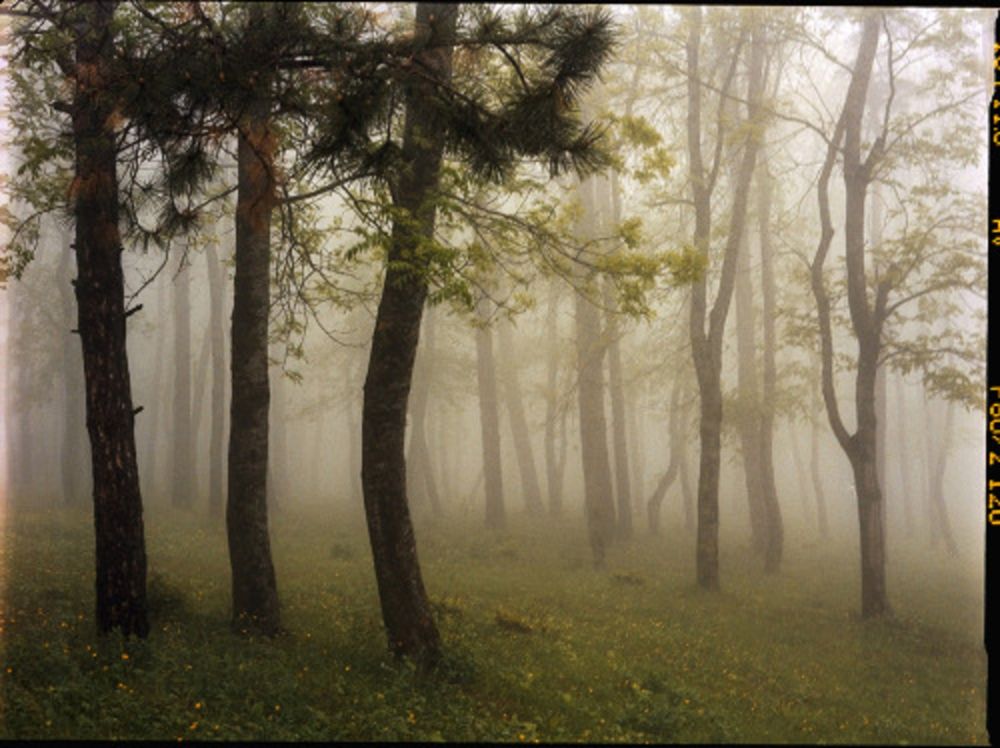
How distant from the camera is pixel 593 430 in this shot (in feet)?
61.7

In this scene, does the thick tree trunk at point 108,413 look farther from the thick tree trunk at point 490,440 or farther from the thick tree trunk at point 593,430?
the thick tree trunk at point 490,440

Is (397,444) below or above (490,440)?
above

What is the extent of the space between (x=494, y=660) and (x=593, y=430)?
10.5 metres

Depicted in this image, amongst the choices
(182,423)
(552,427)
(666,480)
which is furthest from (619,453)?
(182,423)

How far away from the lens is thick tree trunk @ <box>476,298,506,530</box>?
71.3 feet

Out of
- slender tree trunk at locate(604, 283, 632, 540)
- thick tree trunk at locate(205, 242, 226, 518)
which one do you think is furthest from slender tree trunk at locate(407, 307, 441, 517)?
slender tree trunk at locate(604, 283, 632, 540)

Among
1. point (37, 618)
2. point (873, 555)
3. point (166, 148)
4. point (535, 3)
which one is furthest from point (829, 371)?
point (37, 618)

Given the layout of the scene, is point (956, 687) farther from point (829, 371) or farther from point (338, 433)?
point (338, 433)

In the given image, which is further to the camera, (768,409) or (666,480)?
(666,480)

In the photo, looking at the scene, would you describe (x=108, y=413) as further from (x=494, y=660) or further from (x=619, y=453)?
(x=619, y=453)

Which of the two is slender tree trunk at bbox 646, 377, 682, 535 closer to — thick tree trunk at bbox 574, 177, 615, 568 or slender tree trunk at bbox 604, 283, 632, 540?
slender tree trunk at bbox 604, 283, 632, 540

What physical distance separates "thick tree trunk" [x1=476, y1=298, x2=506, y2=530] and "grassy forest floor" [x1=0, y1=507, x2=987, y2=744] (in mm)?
5486

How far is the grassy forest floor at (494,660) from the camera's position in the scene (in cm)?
691

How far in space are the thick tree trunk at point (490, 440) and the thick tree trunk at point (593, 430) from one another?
10.3ft
